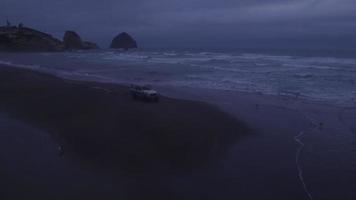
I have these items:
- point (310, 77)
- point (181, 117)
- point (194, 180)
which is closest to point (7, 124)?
point (181, 117)

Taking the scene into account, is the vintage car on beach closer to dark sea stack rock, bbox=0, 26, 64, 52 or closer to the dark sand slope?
the dark sand slope

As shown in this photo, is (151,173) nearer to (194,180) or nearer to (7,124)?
(194,180)

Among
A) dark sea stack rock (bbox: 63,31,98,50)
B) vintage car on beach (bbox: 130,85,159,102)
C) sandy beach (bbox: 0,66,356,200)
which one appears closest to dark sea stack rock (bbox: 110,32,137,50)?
dark sea stack rock (bbox: 63,31,98,50)

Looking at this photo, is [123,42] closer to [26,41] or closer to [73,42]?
[73,42]

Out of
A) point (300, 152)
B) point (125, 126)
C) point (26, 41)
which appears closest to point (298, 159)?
point (300, 152)

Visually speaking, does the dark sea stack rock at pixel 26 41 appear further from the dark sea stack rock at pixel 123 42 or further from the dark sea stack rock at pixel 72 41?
the dark sea stack rock at pixel 123 42
